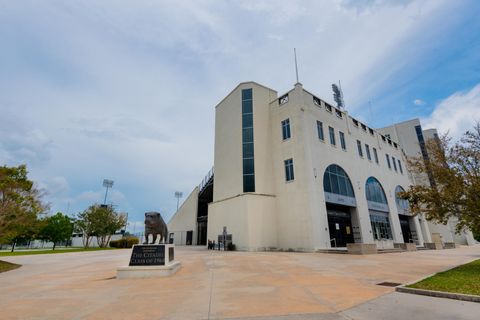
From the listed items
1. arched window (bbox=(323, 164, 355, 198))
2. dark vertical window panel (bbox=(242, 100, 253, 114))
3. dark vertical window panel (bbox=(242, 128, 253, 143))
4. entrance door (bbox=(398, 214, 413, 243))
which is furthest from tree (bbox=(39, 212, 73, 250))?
entrance door (bbox=(398, 214, 413, 243))

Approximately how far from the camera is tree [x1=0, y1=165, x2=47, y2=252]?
45.9 feet

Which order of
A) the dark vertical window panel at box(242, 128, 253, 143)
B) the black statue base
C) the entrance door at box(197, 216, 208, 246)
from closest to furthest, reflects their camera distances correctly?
the black statue base, the dark vertical window panel at box(242, 128, 253, 143), the entrance door at box(197, 216, 208, 246)

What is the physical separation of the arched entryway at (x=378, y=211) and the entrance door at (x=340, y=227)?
4.13 metres

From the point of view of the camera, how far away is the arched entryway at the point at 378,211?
101ft

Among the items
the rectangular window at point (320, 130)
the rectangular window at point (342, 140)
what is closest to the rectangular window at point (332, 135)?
the rectangular window at point (342, 140)

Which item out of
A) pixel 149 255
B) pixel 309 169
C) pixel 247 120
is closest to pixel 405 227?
pixel 309 169

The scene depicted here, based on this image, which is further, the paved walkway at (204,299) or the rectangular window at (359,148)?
the rectangular window at (359,148)

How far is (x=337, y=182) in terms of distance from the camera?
27.2 meters

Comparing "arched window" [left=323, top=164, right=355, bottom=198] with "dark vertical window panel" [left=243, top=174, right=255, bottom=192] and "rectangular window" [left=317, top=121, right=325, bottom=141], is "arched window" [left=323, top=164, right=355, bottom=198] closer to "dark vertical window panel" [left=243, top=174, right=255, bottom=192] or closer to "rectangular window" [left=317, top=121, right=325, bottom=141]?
"rectangular window" [left=317, top=121, right=325, bottom=141]

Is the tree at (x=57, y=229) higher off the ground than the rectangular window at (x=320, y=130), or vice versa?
the rectangular window at (x=320, y=130)

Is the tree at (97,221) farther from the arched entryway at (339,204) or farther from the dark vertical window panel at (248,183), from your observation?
the arched entryway at (339,204)

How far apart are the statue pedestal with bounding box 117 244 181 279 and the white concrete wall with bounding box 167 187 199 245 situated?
32.2 metres

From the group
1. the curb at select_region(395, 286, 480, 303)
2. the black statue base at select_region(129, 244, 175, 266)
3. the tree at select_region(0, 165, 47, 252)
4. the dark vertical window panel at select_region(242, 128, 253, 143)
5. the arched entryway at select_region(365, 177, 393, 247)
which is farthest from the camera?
the arched entryway at select_region(365, 177, 393, 247)

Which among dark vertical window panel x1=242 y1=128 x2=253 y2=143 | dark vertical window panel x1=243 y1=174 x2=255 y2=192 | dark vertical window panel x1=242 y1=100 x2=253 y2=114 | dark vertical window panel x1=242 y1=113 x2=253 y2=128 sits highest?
dark vertical window panel x1=242 y1=100 x2=253 y2=114
